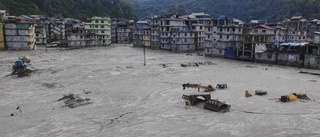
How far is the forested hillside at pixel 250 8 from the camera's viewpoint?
354ft

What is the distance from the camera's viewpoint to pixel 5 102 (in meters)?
27.5

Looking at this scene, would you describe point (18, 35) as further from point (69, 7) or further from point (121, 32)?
point (69, 7)

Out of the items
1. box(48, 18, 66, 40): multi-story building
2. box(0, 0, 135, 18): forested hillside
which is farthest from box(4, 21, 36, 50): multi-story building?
box(0, 0, 135, 18): forested hillside

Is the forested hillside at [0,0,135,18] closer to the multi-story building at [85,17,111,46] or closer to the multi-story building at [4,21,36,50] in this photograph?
the multi-story building at [85,17,111,46]

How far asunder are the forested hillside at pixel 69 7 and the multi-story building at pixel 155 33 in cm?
5191

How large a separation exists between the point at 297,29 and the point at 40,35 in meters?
72.6

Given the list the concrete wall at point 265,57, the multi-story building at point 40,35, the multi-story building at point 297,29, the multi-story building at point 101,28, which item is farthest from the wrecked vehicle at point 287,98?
the multi-story building at point 40,35

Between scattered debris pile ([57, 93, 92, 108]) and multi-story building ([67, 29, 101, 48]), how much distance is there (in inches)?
1957

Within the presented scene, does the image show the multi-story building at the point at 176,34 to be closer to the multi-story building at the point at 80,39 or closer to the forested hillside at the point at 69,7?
the multi-story building at the point at 80,39

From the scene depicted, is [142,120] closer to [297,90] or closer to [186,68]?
[297,90]

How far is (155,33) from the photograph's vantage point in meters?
78.6

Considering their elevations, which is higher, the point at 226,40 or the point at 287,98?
the point at 226,40

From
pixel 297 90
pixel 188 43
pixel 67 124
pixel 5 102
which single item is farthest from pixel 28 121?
pixel 188 43

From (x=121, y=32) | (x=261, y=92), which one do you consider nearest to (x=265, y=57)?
(x=261, y=92)
